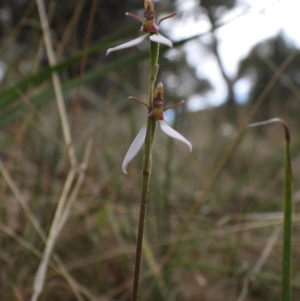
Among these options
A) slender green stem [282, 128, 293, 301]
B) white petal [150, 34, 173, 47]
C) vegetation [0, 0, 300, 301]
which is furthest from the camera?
vegetation [0, 0, 300, 301]

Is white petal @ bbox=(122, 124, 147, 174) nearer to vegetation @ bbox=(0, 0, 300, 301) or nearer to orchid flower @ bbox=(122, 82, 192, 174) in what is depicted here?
orchid flower @ bbox=(122, 82, 192, 174)

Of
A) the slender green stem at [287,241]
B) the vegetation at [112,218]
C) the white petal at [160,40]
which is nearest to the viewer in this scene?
the white petal at [160,40]

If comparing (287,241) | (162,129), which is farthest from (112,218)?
(162,129)

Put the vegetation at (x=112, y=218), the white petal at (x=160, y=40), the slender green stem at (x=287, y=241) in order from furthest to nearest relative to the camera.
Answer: the vegetation at (x=112, y=218)
the slender green stem at (x=287, y=241)
the white petal at (x=160, y=40)

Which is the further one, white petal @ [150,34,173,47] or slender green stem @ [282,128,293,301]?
slender green stem @ [282,128,293,301]

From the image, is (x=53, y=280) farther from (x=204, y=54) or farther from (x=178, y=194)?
(x=204, y=54)

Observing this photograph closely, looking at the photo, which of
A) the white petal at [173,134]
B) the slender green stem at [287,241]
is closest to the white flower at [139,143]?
the white petal at [173,134]

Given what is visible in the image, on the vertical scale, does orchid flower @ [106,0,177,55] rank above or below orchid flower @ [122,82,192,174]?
above

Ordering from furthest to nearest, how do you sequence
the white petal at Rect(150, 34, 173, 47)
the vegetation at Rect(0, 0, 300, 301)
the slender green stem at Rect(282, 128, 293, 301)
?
the vegetation at Rect(0, 0, 300, 301) < the slender green stem at Rect(282, 128, 293, 301) < the white petal at Rect(150, 34, 173, 47)

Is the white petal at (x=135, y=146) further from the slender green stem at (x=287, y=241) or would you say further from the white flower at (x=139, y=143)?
the slender green stem at (x=287, y=241)

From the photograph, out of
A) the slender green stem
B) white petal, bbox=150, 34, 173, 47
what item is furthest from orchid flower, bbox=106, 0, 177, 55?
the slender green stem

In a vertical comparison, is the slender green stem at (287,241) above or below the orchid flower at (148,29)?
below
